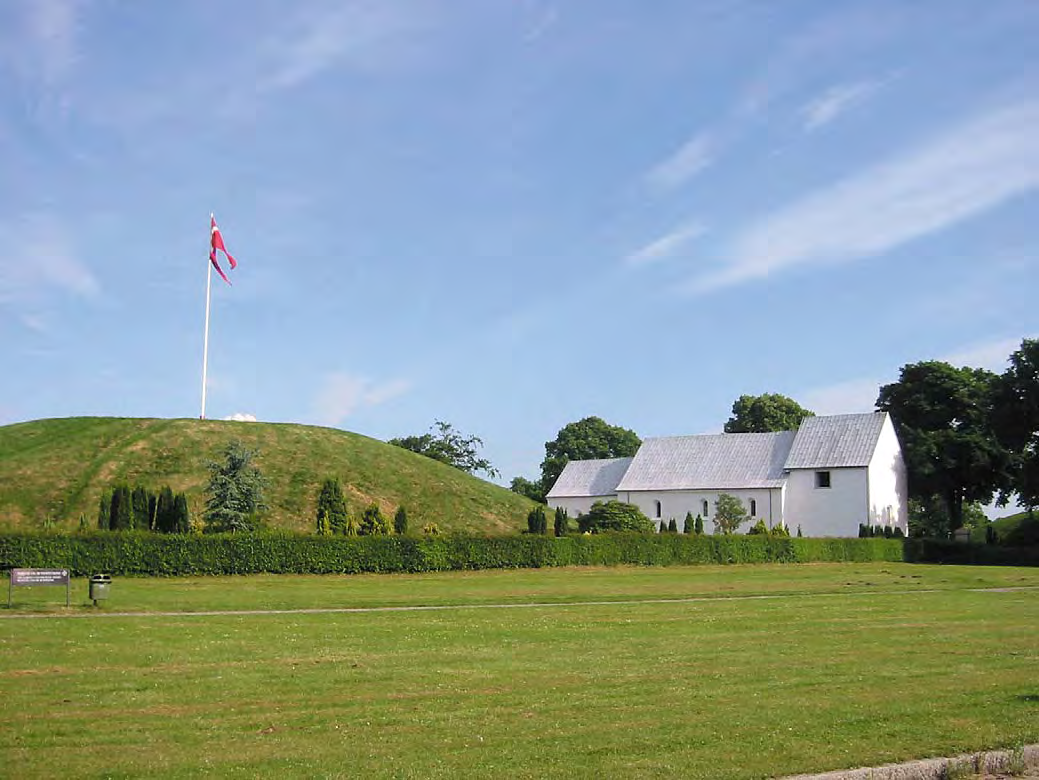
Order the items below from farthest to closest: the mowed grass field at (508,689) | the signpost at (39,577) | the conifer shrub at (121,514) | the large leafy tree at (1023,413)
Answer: the large leafy tree at (1023,413) → the conifer shrub at (121,514) → the signpost at (39,577) → the mowed grass field at (508,689)

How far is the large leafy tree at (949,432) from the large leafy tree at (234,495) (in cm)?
4706

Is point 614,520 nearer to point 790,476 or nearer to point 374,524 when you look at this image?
point 374,524

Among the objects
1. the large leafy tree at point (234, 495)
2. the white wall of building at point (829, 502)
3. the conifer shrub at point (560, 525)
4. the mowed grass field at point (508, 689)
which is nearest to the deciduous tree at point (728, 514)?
the white wall of building at point (829, 502)

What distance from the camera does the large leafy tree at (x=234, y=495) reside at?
48.3 m

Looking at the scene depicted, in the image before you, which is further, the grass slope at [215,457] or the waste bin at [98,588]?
the grass slope at [215,457]

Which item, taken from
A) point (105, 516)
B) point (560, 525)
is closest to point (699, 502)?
point (560, 525)

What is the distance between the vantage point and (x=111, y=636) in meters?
19.0

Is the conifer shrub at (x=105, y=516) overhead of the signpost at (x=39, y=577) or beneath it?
overhead

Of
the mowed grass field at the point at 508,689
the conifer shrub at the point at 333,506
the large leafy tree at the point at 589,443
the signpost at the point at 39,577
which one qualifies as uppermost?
the large leafy tree at the point at 589,443

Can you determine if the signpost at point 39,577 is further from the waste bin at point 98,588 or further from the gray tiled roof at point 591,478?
the gray tiled roof at point 591,478

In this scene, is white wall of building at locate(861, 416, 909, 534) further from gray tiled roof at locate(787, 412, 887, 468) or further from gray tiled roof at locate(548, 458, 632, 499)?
gray tiled roof at locate(548, 458, 632, 499)

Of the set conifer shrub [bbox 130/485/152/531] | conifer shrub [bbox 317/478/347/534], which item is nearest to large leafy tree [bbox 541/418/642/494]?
conifer shrub [bbox 317/478/347/534]

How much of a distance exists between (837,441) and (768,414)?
31.1 meters

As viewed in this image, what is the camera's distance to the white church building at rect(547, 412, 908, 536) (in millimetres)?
71375
